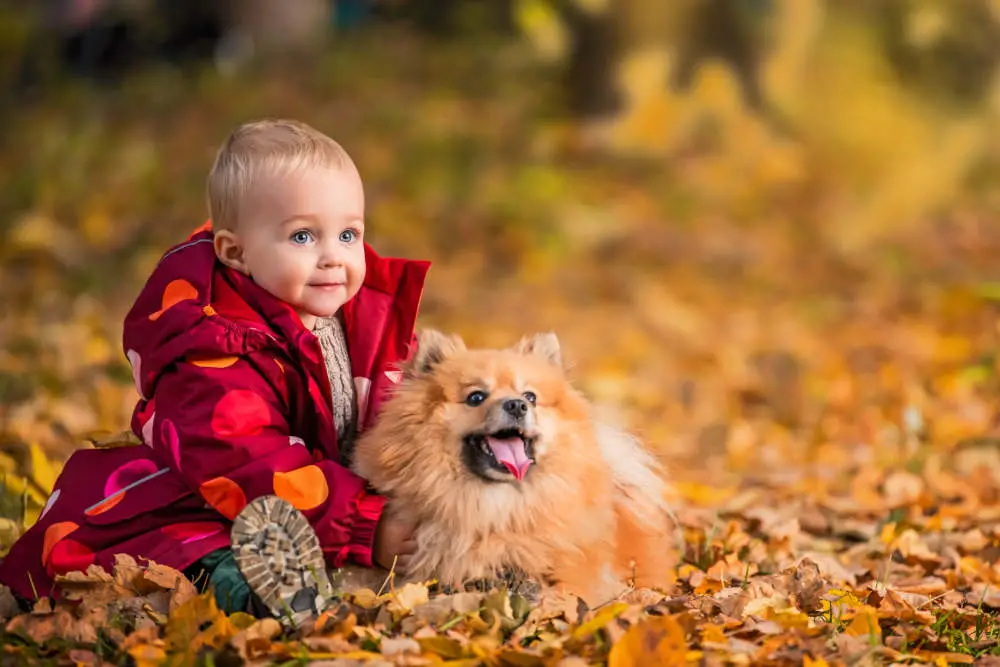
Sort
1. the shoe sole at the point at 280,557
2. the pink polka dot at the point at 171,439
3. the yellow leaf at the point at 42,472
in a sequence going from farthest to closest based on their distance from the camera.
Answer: the yellow leaf at the point at 42,472
the pink polka dot at the point at 171,439
the shoe sole at the point at 280,557

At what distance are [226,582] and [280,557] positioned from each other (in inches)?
8.5

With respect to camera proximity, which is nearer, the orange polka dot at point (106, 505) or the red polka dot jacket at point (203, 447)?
the red polka dot jacket at point (203, 447)

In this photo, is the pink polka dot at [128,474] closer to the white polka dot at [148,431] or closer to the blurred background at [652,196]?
the white polka dot at [148,431]

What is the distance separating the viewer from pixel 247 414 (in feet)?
8.50

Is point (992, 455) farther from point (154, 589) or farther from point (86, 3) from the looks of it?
point (86, 3)

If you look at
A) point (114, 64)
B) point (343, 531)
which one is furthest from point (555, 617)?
point (114, 64)

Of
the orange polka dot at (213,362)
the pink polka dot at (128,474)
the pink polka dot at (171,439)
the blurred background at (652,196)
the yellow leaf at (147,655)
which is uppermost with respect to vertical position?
the blurred background at (652,196)

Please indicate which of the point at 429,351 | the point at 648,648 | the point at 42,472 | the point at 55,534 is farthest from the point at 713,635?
the point at 42,472

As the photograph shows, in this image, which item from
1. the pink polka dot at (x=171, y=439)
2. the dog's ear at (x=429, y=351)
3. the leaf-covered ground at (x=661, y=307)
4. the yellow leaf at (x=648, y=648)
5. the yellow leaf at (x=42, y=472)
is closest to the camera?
the yellow leaf at (x=648, y=648)

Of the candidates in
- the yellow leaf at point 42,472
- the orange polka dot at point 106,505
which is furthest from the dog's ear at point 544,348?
the yellow leaf at point 42,472

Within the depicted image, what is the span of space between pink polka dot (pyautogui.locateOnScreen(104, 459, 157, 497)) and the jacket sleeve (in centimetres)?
15

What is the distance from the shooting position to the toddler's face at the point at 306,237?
268 centimetres

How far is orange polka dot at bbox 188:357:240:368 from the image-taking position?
2.62 metres

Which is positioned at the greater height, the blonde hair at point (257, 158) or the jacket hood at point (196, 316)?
the blonde hair at point (257, 158)
